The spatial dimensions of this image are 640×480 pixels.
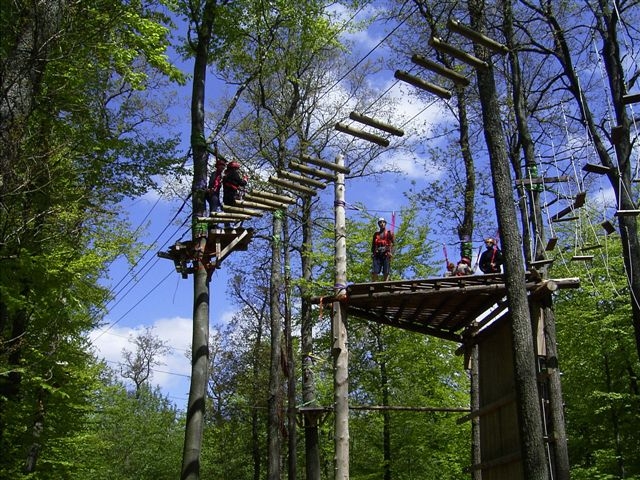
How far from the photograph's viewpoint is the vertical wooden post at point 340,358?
817 cm

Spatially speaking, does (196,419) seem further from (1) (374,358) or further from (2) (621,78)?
(2) (621,78)

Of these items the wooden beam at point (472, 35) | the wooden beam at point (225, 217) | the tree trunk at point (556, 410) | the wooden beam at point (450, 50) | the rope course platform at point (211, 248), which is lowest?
the tree trunk at point (556, 410)

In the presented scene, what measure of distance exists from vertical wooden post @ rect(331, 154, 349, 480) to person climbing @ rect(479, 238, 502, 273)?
11.7 ft

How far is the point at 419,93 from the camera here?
17234 millimetres

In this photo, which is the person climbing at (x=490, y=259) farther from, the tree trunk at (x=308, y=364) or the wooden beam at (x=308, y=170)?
the wooden beam at (x=308, y=170)

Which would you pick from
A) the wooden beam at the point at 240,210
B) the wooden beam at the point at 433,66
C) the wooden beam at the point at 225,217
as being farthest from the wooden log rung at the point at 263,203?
the wooden beam at the point at 433,66

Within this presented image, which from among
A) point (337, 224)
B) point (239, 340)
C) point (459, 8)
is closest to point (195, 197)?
point (337, 224)

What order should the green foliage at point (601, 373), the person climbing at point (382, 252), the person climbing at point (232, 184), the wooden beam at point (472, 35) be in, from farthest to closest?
the green foliage at point (601, 373) < the person climbing at point (382, 252) < the person climbing at point (232, 184) < the wooden beam at point (472, 35)

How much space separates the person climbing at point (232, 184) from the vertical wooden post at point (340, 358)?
2015 mm

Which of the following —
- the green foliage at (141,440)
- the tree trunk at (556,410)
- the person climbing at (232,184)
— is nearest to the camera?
the tree trunk at (556,410)

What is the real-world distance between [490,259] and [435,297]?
301 cm

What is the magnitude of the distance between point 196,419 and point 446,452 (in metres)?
9.61

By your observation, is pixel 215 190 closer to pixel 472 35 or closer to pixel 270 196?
pixel 270 196

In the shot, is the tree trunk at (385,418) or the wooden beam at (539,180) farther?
the tree trunk at (385,418)
